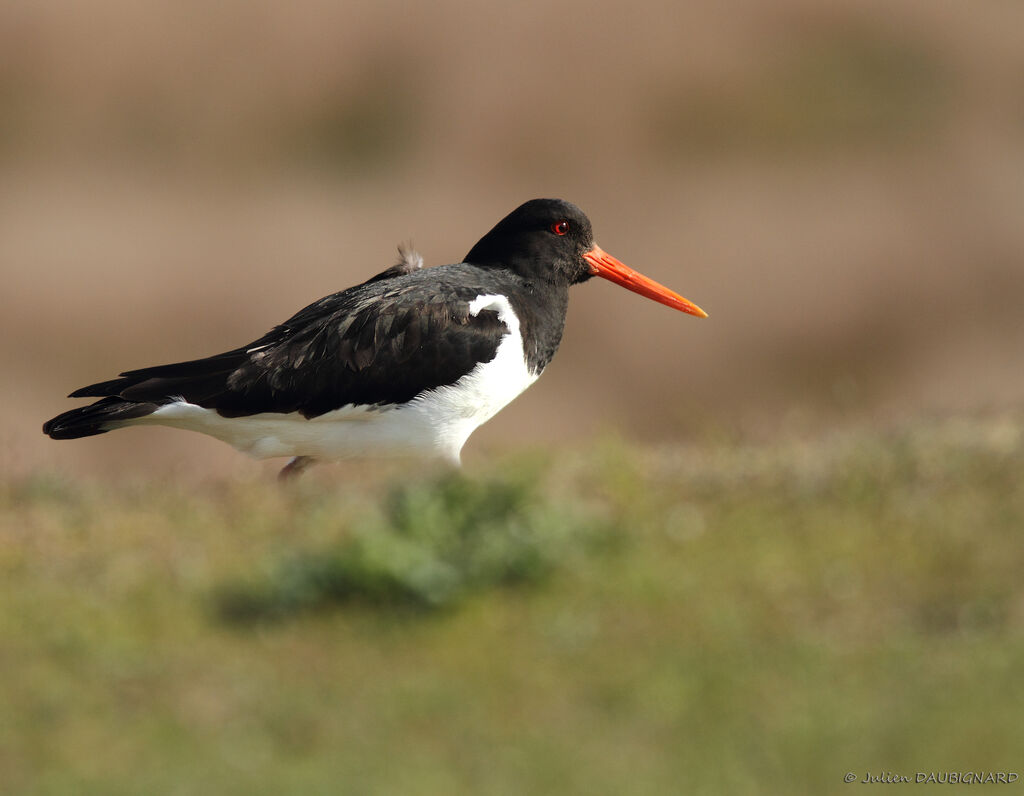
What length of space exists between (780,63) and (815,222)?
467 centimetres

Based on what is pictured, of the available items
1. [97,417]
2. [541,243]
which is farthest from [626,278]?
[97,417]

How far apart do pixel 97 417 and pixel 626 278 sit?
12.6 ft

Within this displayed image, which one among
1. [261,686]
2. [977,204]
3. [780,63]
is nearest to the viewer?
[261,686]

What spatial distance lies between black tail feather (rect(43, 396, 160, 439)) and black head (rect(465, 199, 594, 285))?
8.20 ft

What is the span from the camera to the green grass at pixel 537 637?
4316 millimetres

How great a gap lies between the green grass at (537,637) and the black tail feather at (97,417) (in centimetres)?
136

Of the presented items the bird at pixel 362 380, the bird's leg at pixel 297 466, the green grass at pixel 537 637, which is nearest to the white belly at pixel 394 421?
the bird at pixel 362 380

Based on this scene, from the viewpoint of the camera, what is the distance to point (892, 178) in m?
31.2

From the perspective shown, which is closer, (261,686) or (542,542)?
(261,686)

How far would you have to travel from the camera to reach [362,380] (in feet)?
26.0

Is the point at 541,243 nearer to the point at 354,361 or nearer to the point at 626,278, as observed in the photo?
the point at 626,278

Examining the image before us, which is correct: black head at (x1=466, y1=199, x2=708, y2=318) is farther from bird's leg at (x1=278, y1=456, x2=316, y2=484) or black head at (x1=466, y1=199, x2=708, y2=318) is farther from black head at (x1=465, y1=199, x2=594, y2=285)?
bird's leg at (x1=278, y1=456, x2=316, y2=484)

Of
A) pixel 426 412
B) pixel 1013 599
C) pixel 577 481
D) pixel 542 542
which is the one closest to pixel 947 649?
pixel 1013 599

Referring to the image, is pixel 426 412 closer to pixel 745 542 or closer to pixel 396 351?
pixel 396 351
